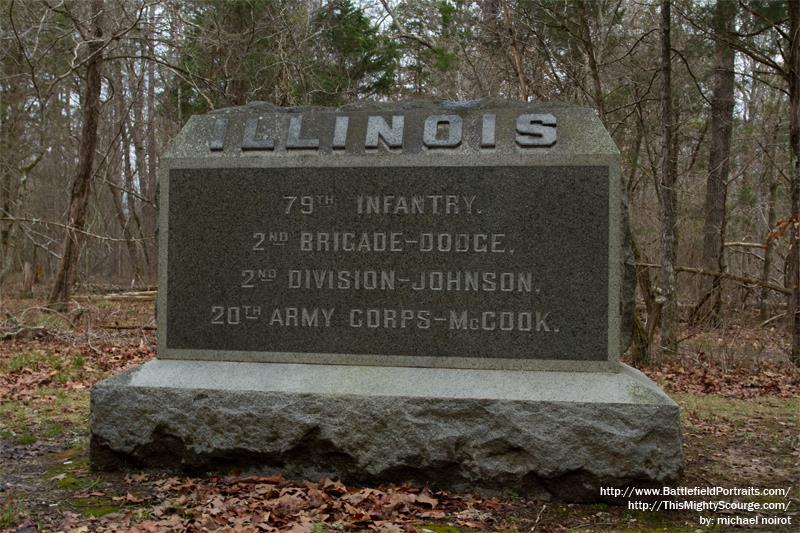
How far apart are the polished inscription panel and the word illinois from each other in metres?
0.18

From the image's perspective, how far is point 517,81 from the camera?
11.7 metres

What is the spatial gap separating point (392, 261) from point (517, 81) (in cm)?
794

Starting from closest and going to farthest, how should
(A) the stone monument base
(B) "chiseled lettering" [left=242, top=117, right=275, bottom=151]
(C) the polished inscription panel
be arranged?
1. (A) the stone monument base
2. (C) the polished inscription panel
3. (B) "chiseled lettering" [left=242, top=117, right=275, bottom=151]

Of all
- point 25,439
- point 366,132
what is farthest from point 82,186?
point 366,132

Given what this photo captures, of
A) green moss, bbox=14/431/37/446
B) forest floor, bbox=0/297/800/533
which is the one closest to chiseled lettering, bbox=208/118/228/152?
forest floor, bbox=0/297/800/533

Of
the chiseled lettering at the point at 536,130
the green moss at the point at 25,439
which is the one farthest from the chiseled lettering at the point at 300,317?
the green moss at the point at 25,439

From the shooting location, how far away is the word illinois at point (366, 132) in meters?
4.56

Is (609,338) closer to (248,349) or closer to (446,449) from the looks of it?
(446,449)

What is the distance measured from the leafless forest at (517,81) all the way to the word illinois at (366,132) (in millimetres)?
4379

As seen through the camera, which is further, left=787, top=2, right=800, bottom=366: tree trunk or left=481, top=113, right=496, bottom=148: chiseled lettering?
left=787, top=2, right=800, bottom=366: tree trunk

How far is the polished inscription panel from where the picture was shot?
4.45m

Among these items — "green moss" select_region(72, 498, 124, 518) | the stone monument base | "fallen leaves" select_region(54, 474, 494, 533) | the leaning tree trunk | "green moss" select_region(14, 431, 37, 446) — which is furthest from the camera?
the leaning tree trunk

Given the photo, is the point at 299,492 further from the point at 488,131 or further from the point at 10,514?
the point at 488,131

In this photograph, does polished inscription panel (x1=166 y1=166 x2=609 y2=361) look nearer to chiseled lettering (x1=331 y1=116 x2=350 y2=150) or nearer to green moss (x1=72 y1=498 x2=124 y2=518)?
chiseled lettering (x1=331 y1=116 x2=350 y2=150)
